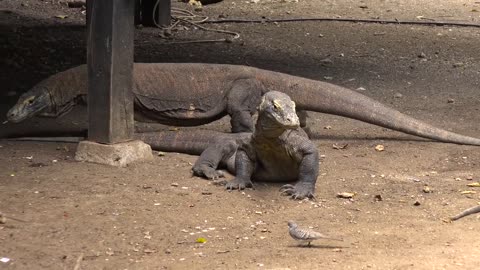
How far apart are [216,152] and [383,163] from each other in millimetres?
1059

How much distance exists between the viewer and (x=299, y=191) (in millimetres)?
5066

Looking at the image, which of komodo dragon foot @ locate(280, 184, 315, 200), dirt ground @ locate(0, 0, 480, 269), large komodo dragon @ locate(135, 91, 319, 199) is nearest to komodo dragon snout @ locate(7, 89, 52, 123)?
dirt ground @ locate(0, 0, 480, 269)

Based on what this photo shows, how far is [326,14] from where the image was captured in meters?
12.1

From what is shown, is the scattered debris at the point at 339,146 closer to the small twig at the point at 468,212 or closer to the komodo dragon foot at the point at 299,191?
the komodo dragon foot at the point at 299,191

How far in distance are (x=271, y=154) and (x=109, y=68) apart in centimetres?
110

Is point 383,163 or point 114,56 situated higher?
point 114,56

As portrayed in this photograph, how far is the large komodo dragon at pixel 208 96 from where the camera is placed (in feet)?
21.3

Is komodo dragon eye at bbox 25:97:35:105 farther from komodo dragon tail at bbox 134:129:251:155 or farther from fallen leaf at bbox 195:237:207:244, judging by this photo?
fallen leaf at bbox 195:237:207:244

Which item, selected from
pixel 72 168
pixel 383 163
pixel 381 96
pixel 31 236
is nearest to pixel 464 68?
pixel 381 96

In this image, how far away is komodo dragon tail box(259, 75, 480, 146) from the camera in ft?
21.2

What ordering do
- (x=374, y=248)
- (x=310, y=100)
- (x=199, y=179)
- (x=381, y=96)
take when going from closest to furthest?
(x=374, y=248) → (x=199, y=179) → (x=310, y=100) → (x=381, y=96)

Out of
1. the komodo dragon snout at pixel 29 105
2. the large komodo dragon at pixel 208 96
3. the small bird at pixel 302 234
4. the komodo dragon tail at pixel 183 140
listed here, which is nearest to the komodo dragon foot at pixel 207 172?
the komodo dragon tail at pixel 183 140

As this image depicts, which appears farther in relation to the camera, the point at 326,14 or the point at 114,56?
the point at 326,14

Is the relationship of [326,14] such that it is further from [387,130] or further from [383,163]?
[383,163]
